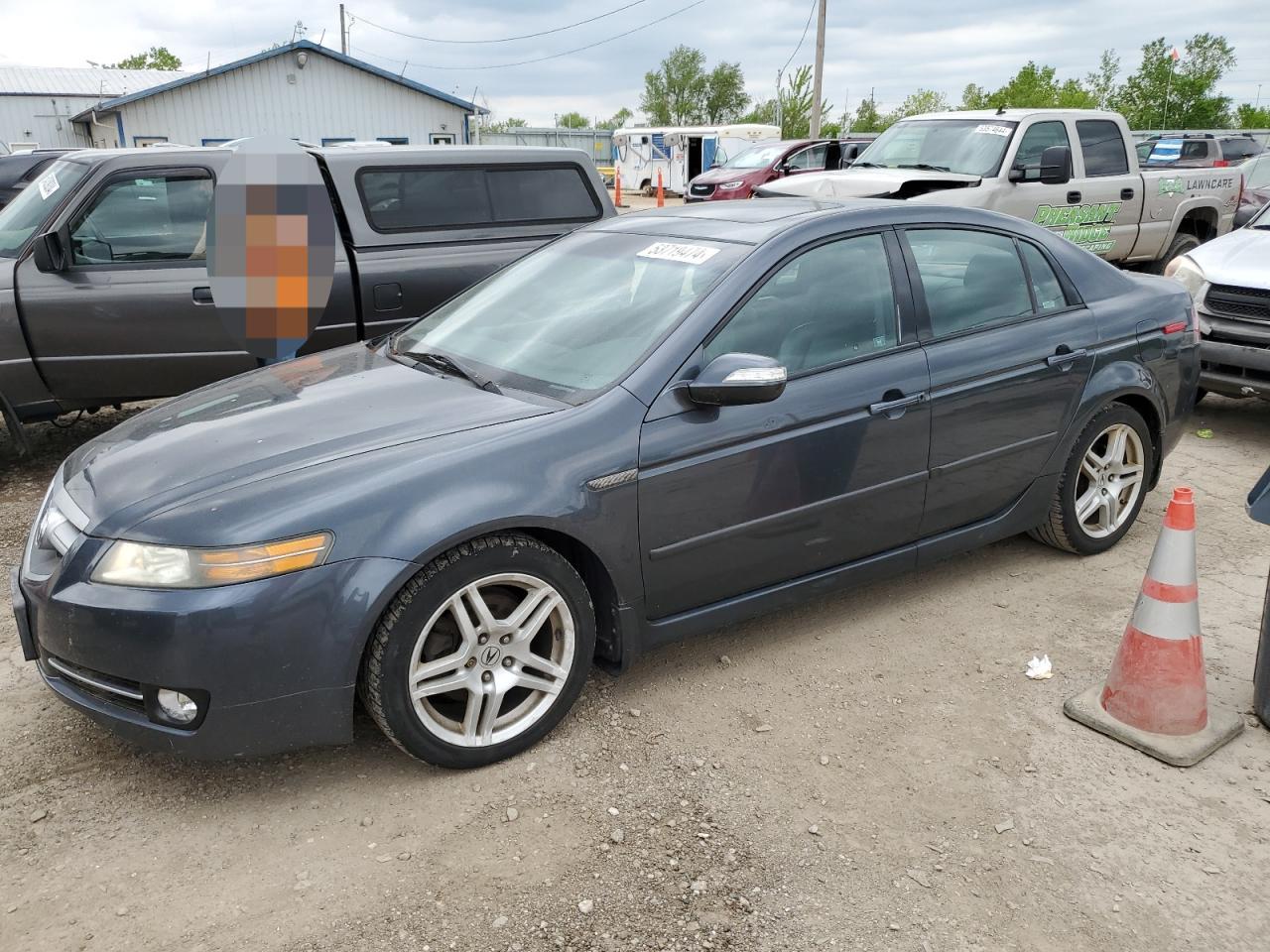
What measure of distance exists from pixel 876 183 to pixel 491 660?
665 centimetres

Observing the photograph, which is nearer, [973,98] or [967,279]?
[967,279]

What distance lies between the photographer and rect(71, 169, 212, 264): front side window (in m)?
5.85

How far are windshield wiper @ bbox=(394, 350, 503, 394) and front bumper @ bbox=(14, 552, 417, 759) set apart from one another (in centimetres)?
88

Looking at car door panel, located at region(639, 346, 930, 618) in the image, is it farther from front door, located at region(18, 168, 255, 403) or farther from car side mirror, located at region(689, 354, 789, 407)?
front door, located at region(18, 168, 255, 403)

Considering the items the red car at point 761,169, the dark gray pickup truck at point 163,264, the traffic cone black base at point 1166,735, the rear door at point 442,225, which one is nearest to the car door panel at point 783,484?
the traffic cone black base at point 1166,735

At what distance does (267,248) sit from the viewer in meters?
4.77

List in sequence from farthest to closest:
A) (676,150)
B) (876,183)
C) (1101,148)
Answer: (676,150), (1101,148), (876,183)

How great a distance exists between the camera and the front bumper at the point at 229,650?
104 inches

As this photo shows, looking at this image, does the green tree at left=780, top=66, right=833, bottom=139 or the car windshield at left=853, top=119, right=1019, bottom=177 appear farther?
the green tree at left=780, top=66, right=833, bottom=139

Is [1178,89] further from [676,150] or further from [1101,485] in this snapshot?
[1101,485]

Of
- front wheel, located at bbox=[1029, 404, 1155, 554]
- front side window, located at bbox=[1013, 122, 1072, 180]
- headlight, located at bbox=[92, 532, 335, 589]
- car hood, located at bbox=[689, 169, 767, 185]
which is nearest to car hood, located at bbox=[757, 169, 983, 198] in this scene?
front side window, located at bbox=[1013, 122, 1072, 180]

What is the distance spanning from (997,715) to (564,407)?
5.93ft

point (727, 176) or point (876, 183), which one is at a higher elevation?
point (727, 176)

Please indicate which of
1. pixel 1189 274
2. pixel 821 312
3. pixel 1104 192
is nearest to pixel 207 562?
pixel 821 312
